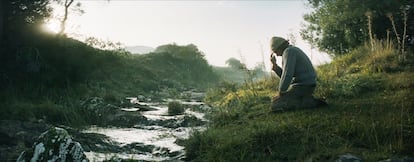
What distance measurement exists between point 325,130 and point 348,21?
14304mm

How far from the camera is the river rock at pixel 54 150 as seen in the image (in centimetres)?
548

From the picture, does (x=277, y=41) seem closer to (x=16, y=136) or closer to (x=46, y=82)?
(x=16, y=136)

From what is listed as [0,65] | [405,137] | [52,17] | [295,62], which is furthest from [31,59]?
[405,137]

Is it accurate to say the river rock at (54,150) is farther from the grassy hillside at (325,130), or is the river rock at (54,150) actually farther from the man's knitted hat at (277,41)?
the man's knitted hat at (277,41)

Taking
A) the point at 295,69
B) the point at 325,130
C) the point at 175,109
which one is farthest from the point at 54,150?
the point at 175,109

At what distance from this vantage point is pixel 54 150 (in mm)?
5520

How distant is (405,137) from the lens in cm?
590

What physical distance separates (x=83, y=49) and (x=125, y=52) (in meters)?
19.4

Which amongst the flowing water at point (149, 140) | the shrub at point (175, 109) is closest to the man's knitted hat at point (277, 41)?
the flowing water at point (149, 140)

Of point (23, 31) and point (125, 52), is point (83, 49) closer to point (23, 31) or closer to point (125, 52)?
point (23, 31)

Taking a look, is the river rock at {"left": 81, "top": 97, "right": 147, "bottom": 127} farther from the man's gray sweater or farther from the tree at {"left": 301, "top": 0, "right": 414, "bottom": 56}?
the tree at {"left": 301, "top": 0, "right": 414, "bottom": 56}

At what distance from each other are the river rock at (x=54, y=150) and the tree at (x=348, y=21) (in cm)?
1211

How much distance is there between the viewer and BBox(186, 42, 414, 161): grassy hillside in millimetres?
5859

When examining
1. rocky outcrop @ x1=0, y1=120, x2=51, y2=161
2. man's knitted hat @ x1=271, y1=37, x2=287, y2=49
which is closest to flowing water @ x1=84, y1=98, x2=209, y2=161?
rocky outcrop @ x1=0, y1=120, x2=51, y2=161
